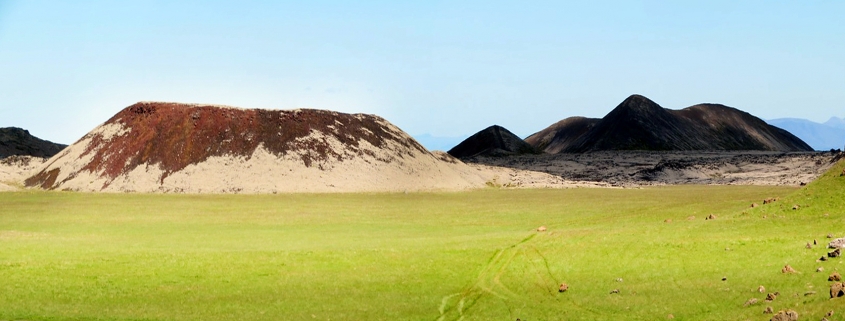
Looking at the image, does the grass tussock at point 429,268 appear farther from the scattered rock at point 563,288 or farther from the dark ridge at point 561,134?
the dark ridge at point 561,134

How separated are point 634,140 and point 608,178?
153 feet

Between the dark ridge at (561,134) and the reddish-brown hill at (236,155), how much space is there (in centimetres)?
9215

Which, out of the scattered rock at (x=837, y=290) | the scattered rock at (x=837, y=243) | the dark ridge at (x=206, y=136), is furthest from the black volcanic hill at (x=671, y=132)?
the scattered rock at (x=837, y=290)

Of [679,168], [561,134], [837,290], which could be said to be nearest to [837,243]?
[837,290]

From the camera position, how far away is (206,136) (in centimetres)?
7181

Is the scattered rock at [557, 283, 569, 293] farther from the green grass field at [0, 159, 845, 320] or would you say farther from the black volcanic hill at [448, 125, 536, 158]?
the black volcanic hill at [448, 125, 536, 158]

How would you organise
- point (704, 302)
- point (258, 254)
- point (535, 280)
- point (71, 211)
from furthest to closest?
point (71, 211), point (258, 254), point (535, 280), point (704, 302)

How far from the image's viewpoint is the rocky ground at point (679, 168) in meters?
87.9

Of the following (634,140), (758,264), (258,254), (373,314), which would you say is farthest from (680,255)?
(634,140)

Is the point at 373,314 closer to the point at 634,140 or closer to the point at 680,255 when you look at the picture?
the point at 680,255

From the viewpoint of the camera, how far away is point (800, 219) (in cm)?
3175

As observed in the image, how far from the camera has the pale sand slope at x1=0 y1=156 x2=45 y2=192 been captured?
72631 millimetres

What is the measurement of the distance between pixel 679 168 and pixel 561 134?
79872 millimetres

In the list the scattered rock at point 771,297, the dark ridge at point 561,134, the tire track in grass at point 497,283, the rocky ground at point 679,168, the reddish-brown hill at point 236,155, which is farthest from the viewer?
the dark ridge at point 561,134
